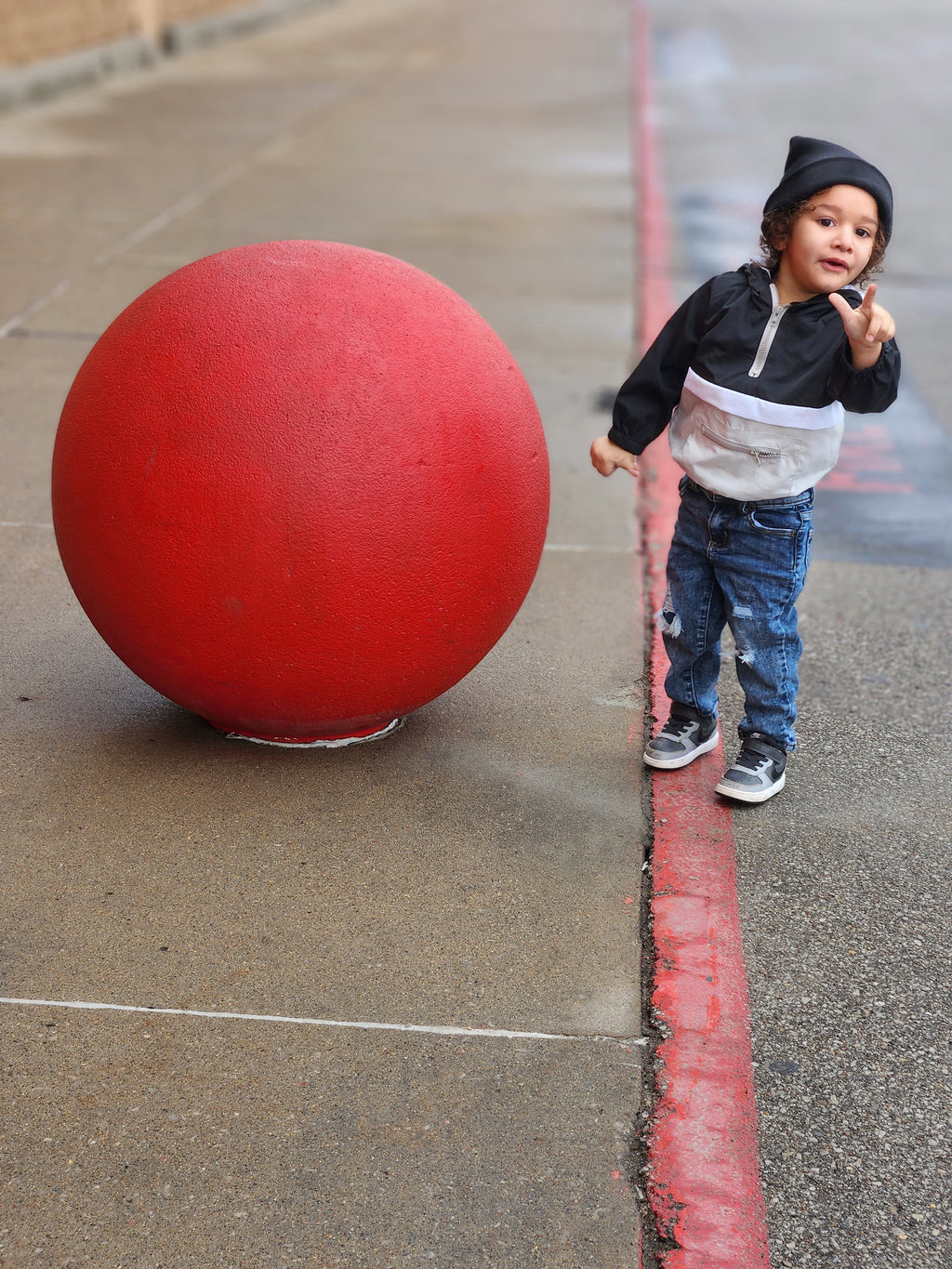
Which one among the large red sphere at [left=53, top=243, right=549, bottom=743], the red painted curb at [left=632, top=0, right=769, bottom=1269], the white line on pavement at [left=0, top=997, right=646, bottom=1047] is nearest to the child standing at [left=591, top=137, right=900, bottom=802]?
the red painted curb at [left=632, top=0, right=769, bottom=1269]

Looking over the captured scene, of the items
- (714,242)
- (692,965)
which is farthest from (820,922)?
(714,242)

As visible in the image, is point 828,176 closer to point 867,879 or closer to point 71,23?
point 867,879

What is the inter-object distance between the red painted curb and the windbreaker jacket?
2.75ft

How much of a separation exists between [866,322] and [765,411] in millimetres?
329

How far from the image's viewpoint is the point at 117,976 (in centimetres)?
279

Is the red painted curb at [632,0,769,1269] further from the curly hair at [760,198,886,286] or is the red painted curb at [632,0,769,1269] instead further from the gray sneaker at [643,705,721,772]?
the curly hair at [760,198,886,286]

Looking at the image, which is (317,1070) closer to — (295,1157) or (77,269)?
(295,1157)

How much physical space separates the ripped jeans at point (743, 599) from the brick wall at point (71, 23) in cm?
1379

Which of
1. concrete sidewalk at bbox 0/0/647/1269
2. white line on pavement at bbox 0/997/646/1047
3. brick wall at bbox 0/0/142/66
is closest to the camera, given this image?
concrete sidewalk at bbox 0/0/647/1269

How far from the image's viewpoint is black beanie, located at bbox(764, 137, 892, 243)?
310 centimetres

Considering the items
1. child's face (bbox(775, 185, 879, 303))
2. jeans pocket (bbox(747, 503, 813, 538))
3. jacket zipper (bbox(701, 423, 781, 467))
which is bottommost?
jeans pocket (bbox(747, 503, 813, 538))

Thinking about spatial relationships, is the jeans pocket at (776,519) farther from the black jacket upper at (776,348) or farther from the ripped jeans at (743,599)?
the black jacket upper at (776,348)

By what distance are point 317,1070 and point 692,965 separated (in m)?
0.85

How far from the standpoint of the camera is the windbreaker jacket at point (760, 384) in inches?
127
